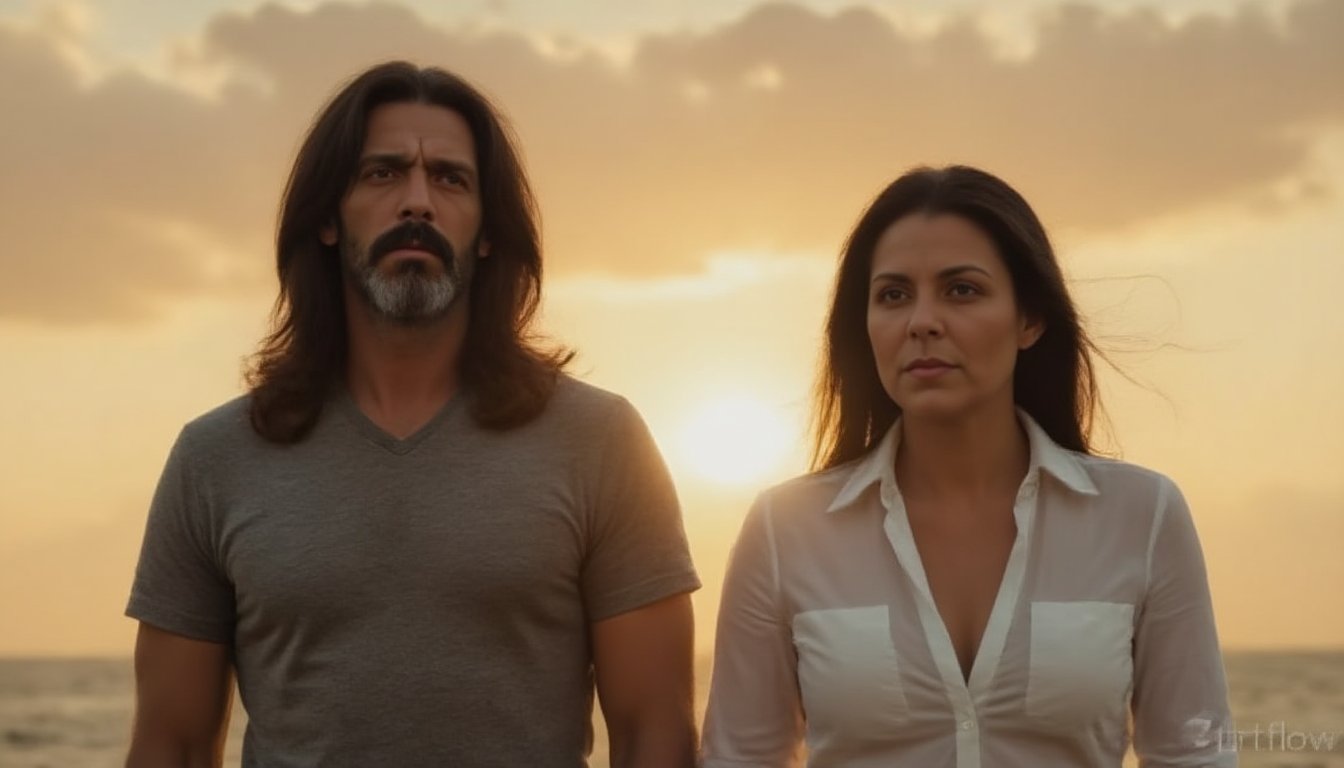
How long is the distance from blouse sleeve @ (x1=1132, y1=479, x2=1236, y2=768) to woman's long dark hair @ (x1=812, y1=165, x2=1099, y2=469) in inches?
22.3

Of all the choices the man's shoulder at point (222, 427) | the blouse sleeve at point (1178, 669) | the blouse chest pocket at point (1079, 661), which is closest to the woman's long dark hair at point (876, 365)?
the blouse sleeve at point (1178, 669)

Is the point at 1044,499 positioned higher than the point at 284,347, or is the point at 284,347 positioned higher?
the point at 284,347

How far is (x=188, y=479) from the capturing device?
518 cm

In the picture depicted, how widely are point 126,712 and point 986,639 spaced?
121 feet

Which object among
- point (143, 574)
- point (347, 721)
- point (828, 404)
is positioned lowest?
point (347, 721)

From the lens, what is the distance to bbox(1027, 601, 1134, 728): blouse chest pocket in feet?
14.6

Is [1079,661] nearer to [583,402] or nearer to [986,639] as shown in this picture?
[986,639]

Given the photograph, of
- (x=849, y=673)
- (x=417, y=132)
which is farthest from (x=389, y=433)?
(x=849, y=673)

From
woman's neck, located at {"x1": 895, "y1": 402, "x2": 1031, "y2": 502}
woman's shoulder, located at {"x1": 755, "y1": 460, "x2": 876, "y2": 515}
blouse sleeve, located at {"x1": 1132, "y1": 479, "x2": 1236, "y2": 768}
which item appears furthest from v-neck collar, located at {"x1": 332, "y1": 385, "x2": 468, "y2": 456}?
blouse sleeve, located at {"x1": 1132, "y1": 479, "x2": 1236, "y2": 768}

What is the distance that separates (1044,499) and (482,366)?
5.58 ft

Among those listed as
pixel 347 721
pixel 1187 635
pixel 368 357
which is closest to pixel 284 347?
pixel 368 357

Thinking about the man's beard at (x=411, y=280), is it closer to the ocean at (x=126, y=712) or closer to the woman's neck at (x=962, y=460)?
the woman's neck at (x=962, y=460)

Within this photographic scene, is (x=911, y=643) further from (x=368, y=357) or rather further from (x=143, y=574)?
(x=143, y=574)

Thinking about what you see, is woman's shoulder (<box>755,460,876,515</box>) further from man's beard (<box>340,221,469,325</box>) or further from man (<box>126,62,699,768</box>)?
man's beard (<box>340,221,469,325</box>)
